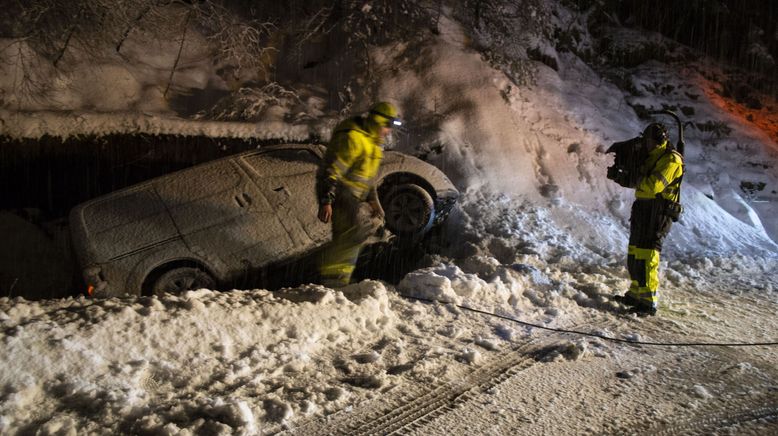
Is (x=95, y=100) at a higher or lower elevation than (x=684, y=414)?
higher

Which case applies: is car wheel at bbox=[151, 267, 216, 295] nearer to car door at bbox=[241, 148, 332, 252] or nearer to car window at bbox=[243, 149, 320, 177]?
car door at bbox=[241, 148, 332, 252]

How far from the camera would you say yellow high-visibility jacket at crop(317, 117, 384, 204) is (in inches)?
183

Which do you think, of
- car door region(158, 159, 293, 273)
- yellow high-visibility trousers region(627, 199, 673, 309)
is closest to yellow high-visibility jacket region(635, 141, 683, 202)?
yellow high-visibility trousers region(627, 199, 673, 309)

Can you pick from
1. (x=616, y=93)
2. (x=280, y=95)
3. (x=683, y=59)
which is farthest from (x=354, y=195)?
(x=683, y=59)

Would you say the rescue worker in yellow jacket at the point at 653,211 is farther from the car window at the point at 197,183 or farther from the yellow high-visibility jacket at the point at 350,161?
the car window at the point at 197,183

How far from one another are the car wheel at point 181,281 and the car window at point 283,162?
1255 millimetres

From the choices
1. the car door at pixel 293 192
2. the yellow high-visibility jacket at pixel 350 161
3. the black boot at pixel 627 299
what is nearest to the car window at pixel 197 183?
the car door at pixel 293 192

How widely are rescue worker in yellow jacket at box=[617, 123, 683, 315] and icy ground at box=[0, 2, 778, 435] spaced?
0.27 metres

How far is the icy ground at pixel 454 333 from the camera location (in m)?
3.05

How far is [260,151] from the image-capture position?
19.8 ft

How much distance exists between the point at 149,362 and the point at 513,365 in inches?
98.5

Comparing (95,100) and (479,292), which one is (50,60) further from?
(479,292)

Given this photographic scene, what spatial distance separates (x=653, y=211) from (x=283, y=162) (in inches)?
156

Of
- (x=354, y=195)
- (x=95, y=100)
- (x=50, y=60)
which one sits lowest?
(x=354, y=195)
